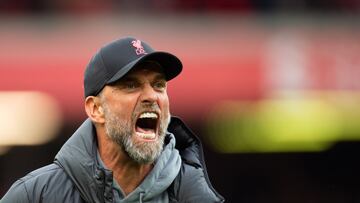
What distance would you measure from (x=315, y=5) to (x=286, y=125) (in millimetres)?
1367

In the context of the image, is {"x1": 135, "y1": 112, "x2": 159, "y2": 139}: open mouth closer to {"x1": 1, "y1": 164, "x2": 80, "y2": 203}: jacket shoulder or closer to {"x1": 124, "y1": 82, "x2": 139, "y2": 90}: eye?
{"x1": 124, "y1": 82, "x2": 139, "y2": 90}: eye

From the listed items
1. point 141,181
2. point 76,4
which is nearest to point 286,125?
point 76,4

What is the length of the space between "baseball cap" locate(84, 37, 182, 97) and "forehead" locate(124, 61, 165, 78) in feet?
0.06

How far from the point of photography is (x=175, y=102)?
25.6 feet

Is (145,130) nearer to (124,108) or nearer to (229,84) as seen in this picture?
(124,108)

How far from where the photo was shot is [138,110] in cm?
326

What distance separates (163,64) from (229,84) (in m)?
4.82

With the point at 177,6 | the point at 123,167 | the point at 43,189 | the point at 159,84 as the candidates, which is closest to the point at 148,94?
the point at 159,84

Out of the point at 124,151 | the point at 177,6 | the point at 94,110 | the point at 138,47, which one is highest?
the point at 138,47

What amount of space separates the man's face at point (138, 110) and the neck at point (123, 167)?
0.12 ft

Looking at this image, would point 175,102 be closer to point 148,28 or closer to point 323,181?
point 148,28

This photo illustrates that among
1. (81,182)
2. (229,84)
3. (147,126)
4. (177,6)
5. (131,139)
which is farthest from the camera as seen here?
(177,6)

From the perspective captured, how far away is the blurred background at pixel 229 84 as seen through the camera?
25.8ft

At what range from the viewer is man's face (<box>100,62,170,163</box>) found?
3238 mm
